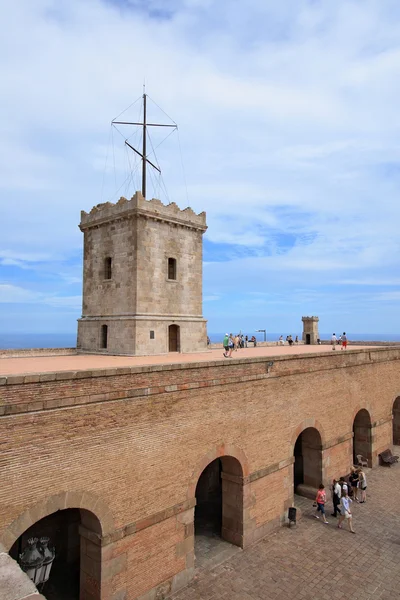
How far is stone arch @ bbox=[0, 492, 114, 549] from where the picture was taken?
26.7 feet

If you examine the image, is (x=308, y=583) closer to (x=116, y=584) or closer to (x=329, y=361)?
(x=116, y=584)

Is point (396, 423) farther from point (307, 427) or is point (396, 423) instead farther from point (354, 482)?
point (307, 427)

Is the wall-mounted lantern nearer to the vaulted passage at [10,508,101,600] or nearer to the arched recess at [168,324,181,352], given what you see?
the vaulted passage at [10,508,101,600]

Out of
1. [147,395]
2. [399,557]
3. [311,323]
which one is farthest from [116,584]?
[311,323]

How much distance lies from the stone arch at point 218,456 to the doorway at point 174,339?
771 cm

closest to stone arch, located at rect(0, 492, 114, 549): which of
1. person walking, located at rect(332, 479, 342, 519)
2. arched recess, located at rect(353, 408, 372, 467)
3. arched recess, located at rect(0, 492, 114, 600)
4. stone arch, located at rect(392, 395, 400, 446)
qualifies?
arched recess, located at rect(0, 492, 114, 600)

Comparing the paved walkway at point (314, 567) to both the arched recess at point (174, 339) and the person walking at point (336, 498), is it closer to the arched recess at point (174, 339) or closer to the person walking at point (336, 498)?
the person walking at point (336, 498)

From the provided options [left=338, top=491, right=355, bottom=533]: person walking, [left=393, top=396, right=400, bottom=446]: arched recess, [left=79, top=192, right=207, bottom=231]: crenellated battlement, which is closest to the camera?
[left=338, top=491, right=355, bottom=533]: person walking

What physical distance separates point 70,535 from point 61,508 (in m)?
5.44

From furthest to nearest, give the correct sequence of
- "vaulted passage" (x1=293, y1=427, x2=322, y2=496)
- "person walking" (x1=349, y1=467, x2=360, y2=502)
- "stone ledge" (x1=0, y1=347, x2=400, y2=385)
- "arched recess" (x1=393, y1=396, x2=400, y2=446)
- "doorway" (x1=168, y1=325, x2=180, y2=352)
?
"arched recess" (x1=393, y1=396, x2=400, y2=446), "doorway" (x1=168, y1=325, x2=180, y2=352), "vaulted passage" (x1=293, y1=427, x2=322, y2=496), "person walking" (x1=349, y1=467, x2=360, y2=502), "stone ledge" (x1=0, y1=347, x2=400, y2=385)

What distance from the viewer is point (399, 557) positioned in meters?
13.2

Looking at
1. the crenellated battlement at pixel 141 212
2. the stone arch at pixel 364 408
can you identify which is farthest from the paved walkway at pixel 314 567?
the crenellated battlement at pixel 141 212

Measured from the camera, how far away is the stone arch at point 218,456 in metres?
11.9

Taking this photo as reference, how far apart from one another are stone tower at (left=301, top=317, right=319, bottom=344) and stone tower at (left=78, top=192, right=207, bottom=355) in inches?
717
